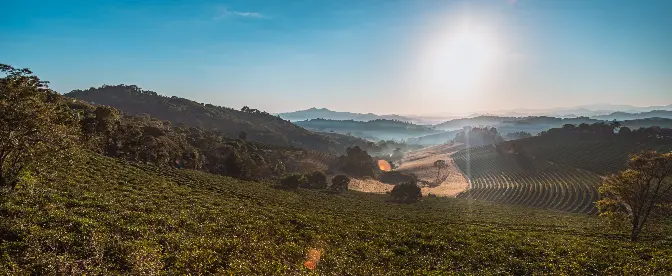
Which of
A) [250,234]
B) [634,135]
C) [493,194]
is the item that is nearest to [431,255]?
[250,234]

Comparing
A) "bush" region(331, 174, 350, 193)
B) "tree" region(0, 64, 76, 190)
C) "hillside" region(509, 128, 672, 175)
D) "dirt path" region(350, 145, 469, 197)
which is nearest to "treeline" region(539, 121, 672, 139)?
"hillside" region(509, 128, 672, 175)

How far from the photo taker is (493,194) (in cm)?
11706

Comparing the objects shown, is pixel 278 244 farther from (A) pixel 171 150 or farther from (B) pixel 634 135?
(B) pixel 634 135

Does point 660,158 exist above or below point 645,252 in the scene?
above

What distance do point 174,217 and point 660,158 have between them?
4549cm

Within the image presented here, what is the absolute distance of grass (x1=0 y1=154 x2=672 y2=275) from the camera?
49.6ft

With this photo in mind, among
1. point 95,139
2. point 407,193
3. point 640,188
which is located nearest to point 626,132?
point 407,193

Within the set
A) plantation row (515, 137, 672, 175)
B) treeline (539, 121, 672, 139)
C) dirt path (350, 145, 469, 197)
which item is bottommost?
dirt path (350, 145, 469, 197)

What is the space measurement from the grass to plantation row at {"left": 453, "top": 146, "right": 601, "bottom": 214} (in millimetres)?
66644

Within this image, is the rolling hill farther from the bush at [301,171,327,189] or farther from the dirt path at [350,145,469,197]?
the bush at [301,171,327,189]

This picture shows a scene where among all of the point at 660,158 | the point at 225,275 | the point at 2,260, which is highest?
the point at 660,158

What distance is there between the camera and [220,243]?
19.9m

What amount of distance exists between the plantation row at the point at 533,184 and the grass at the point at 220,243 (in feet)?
219

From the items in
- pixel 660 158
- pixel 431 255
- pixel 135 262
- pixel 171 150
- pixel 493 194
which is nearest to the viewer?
pixel 135 262
